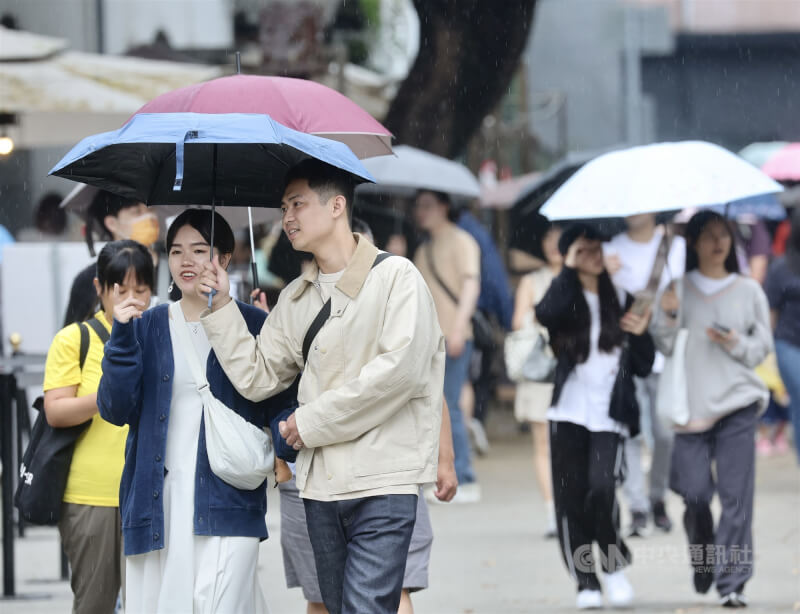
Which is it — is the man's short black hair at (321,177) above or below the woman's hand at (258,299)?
above

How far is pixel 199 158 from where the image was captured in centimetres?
487

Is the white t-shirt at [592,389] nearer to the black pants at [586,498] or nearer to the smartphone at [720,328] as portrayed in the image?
the black pants at [586,498]

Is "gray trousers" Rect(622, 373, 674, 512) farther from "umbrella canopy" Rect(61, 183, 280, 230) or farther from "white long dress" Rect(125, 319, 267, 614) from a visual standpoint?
"white long dress" Rect(125, 319, 267, 614)

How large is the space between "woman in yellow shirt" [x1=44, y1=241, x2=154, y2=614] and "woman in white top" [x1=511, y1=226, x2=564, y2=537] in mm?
4123

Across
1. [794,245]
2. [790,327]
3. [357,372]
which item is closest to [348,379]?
[357,372]

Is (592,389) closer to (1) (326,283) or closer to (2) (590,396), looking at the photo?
(2) (590,396)

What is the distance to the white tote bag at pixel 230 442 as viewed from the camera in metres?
4.29

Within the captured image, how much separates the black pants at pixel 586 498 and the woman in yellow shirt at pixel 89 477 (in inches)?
99.5

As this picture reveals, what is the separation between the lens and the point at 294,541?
5.20m

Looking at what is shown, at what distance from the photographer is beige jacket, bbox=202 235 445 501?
13.7 feet

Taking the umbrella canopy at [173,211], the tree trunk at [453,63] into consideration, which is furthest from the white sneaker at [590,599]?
the tree trunk at [453,63]

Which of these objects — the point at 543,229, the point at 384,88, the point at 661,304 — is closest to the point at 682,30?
the point at 384,88

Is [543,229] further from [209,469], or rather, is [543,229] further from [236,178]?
[209,469]

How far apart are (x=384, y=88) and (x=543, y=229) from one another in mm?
5918
